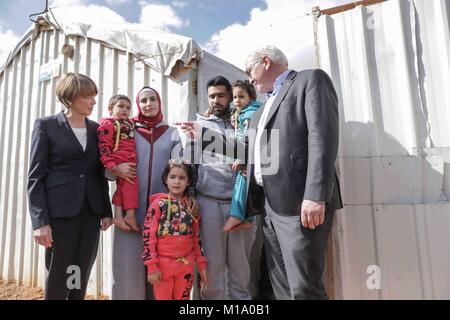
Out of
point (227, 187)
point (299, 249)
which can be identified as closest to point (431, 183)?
point (299, 249)

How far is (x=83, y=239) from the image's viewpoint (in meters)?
1.94

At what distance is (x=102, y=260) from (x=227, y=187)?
6.27ft

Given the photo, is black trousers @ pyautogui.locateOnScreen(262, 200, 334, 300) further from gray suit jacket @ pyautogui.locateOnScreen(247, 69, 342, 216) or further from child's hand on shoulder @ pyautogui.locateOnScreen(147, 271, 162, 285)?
child's hand on shoulder @ pyautogui.locateOnScreen(147, 271, 162, 285)

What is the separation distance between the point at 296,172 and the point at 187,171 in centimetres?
78

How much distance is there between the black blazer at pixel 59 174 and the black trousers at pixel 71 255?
57 mm

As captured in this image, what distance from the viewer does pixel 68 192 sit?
190cm

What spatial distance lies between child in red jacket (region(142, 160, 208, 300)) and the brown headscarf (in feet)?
Answer: 0.81

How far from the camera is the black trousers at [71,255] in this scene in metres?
1.85

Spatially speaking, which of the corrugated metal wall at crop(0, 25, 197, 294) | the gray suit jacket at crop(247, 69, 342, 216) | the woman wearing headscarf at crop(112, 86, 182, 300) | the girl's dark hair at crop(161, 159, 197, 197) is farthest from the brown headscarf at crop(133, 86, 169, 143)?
the gray suit jacket at crop(247, 69, 342, 216)

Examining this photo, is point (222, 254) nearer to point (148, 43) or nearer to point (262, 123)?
point (262, 123)

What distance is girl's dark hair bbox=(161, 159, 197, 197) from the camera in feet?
6.93

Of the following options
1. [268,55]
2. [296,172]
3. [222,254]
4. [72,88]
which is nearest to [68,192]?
[72,88]
